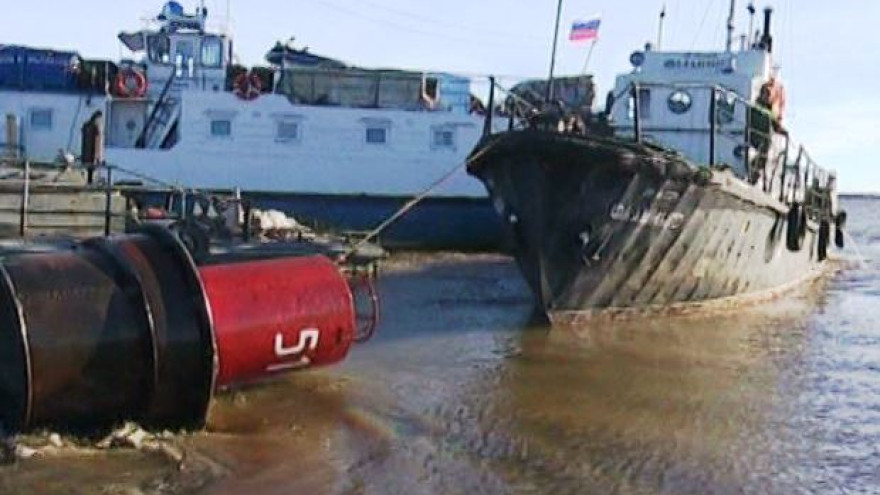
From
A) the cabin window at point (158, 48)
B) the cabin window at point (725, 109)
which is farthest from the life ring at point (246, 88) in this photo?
the cabin window at point (725, 109)

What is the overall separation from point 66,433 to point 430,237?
18.9 m

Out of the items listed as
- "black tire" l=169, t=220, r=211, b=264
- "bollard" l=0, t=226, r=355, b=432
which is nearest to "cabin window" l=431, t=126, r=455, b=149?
"black tire" l=169, t=220, r=211, b=264

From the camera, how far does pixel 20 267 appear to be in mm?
6383

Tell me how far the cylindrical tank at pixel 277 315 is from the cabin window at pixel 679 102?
442 inches

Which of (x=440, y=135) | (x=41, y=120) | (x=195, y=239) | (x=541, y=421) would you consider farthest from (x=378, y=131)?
(x=541, y=421)

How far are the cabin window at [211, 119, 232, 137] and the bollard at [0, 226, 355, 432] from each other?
18.3 m

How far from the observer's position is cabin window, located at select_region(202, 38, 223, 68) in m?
26.4

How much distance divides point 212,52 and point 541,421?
20.3 m

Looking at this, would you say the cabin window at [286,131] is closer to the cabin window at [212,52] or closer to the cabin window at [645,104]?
the cabin window at [212,52]

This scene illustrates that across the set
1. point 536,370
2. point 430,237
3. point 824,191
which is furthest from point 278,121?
point 536,370

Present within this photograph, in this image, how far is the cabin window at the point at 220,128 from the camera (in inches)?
985

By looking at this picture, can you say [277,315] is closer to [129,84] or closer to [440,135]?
[440,135]

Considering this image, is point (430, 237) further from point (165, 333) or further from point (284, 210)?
point (165, 333)

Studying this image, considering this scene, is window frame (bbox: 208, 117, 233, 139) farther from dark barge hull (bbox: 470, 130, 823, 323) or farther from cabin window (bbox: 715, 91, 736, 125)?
dark barge hull (bbox: 470, 130, 823, 323)
